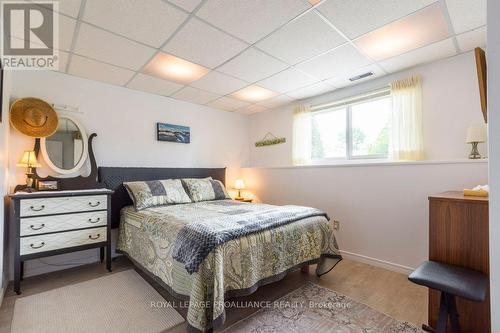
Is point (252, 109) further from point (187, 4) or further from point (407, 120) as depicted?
point (187, 4)

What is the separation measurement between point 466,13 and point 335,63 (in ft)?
3.53

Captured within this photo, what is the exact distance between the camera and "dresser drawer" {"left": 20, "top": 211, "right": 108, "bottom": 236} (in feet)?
7.03

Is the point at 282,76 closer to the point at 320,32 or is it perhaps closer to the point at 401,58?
the point at 320,32

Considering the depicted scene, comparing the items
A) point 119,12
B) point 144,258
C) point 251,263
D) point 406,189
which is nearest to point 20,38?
point 119,12

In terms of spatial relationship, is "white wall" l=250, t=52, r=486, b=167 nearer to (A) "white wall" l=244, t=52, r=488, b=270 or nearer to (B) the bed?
(A) "white wall" l=244, t=52, r=488, b=270

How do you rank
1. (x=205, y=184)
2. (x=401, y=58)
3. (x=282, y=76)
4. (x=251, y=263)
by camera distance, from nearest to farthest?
1. (x=251, y=263)
2. (x=401, y=58)
3. (x=282, y=76)
4. (x=205, y=184)

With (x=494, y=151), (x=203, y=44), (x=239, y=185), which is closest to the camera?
(x=494, y=151)

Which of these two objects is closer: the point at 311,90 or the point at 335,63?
the point at 335,63

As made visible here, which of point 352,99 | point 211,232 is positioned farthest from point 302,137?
point 211,232

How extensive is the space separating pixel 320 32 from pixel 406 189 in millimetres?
1909

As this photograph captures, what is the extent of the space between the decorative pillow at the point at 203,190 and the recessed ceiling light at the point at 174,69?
56.1 inches

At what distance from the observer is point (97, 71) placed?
2.68 metres

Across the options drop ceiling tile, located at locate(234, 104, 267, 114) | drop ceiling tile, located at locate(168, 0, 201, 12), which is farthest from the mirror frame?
drop ceiling tile, located at locate(234, 104, 267, 114)

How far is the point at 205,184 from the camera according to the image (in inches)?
134
